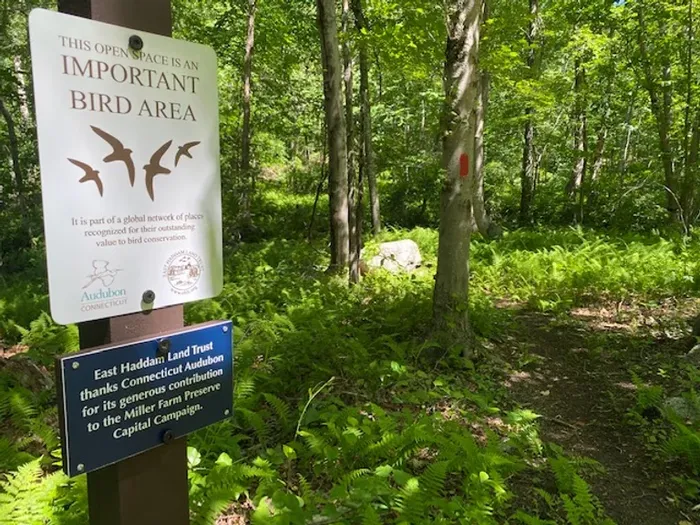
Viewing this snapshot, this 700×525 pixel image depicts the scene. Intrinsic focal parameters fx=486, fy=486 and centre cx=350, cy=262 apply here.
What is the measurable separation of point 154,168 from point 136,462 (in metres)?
0.91

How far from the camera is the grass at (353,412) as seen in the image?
8.41 ft

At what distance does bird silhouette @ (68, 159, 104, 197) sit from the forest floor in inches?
137

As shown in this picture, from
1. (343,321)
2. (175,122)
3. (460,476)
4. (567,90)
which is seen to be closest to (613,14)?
(567,90)

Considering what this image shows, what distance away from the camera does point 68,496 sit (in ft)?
7.89

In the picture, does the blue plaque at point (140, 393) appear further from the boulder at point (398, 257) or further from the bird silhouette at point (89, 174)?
the boulder at point (398, 257)

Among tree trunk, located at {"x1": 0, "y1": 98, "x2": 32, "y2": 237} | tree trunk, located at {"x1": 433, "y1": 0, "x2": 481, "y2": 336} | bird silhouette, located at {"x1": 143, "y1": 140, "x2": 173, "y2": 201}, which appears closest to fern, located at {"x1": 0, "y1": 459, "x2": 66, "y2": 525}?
bird silhouette, located at {"x1": 143, "y1": 140, "x2": 173, "y2": 201}

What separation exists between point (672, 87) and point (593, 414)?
9.47 meters

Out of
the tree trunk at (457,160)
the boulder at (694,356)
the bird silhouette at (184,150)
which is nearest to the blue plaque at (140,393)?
the bird silhouette at (184,150)

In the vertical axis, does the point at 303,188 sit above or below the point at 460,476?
above

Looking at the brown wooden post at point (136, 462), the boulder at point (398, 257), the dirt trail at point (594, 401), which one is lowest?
the dirt trail at point (594, 401)

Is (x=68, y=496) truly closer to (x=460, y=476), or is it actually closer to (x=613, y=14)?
(x=460, y=476)

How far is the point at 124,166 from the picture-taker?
1.42 meters

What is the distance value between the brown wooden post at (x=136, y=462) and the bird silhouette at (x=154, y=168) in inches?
12.5

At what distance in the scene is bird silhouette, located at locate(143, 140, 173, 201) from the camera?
148 cm
